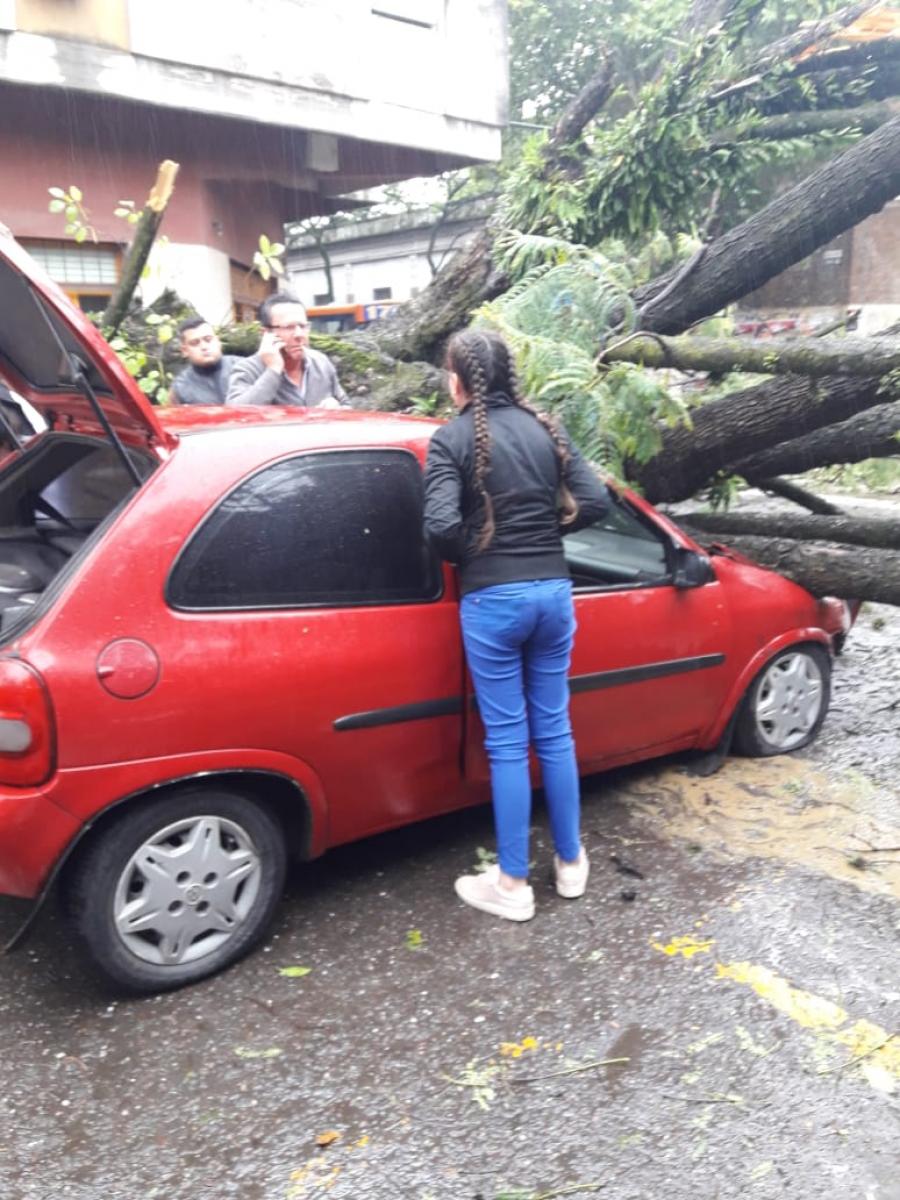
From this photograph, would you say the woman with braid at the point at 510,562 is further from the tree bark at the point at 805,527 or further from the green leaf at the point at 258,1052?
the tree bark at the point at 805,527

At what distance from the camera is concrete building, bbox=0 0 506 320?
35.1 feet

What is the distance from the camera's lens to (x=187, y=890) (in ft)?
9.97

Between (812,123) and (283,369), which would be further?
(812,123)

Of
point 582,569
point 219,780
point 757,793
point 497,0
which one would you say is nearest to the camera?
point 219,780

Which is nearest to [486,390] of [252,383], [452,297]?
[252,383]

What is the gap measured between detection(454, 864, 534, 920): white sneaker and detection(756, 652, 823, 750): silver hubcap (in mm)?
1633

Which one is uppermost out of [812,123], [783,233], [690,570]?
[812,123]

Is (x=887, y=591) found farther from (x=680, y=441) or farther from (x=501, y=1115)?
(x=501, y=1115)

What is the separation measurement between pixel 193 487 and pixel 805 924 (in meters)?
2.37

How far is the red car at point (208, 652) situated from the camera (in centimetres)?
283

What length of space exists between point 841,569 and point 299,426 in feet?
8.81

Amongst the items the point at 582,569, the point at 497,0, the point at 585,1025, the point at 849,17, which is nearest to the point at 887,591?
the point at 582,569

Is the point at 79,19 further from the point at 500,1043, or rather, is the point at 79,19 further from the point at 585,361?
the point at 500,1043

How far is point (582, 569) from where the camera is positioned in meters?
3.97
